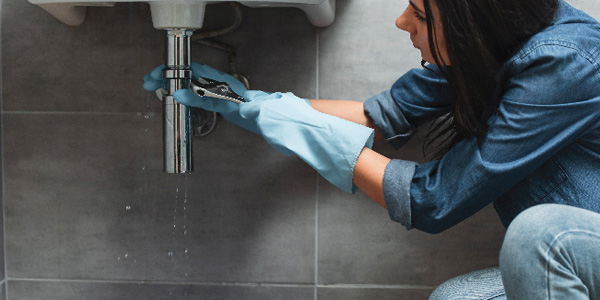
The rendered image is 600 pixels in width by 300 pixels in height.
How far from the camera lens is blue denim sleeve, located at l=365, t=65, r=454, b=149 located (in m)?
1.01

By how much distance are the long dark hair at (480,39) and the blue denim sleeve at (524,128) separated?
0.03 m

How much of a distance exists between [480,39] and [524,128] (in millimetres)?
132

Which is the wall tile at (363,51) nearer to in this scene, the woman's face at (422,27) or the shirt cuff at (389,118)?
the shirt cuff at (389,118)

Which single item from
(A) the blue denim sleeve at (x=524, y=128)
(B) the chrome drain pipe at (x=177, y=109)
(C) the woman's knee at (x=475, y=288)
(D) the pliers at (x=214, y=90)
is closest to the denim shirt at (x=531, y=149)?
(A) the blue denim sleeve at (x=524, y=128)

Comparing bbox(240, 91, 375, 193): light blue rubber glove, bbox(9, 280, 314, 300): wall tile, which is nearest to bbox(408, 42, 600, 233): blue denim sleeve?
bbox(240, 91, 375, 193): light blue rubber glove

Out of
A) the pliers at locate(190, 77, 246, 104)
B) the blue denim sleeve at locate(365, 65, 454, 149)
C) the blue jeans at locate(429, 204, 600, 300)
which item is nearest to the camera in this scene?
the blue jeans at locate(429, 204, 600, 300)

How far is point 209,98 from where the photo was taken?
99cm

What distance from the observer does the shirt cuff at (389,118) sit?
103cm

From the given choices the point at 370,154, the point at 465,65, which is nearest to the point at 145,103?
the point at 370,154

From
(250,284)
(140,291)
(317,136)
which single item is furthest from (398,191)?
(140,291)

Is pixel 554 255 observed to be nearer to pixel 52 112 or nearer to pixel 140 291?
pixel 140 291

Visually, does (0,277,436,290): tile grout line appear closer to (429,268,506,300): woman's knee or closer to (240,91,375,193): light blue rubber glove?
(429,268,506,300): woman's knee

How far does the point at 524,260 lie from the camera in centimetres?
68

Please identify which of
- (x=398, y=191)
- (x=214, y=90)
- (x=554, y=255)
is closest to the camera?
(x=554, y=255)
